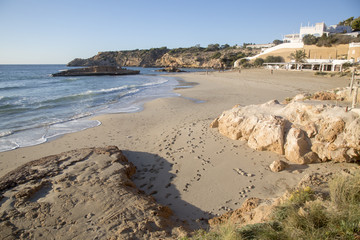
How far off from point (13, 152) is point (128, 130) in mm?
3819

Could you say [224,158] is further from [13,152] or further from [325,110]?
[13,152]

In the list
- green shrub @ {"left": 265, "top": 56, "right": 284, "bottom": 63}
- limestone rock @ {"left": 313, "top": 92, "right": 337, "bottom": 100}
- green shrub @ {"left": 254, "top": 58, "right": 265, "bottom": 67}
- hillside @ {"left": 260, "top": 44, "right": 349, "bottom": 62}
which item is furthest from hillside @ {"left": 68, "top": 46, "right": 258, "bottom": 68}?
limestone rock @ {"left": 313, "top": 92, "right": 337, "bottom": 100}

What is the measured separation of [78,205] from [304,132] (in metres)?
5.53

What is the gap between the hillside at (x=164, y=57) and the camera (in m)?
90.9

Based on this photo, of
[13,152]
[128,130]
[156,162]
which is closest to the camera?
[156,162]

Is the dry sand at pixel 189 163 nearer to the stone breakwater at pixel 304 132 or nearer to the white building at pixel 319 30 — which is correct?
the stone breakwater at pixel 304 132

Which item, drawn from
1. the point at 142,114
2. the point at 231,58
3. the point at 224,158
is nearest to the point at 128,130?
the point at 142,114

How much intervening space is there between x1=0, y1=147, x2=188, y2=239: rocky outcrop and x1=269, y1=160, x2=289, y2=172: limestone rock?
285 cm

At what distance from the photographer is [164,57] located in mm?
106000

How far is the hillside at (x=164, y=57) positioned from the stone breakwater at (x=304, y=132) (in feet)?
264

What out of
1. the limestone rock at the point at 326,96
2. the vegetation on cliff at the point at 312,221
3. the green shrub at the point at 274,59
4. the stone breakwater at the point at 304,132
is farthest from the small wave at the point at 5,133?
the green shrub at the point at 274,59

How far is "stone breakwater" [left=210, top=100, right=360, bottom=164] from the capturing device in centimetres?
493

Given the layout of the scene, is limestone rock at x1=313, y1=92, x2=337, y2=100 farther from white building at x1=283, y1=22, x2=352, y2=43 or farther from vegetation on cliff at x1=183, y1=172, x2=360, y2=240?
white building at x1=283, y1=22, x2=352, y2=43

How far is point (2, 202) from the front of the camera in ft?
12.4
